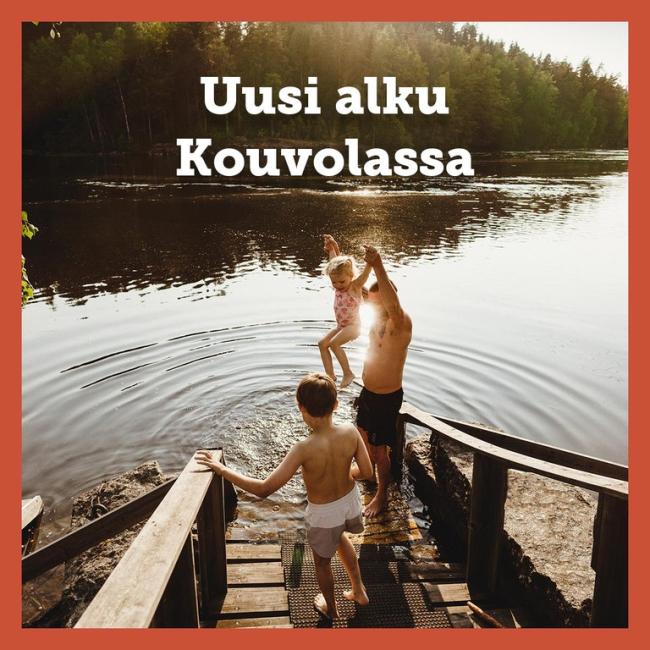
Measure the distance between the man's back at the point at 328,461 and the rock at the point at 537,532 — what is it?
1622 millimetres

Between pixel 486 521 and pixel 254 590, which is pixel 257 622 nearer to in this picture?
pixel 254 590

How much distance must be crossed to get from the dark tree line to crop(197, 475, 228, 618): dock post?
62402mm

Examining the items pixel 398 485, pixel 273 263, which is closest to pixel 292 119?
pixel 273 263

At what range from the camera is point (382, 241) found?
22562 mm

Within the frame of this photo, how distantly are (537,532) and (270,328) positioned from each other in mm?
8692

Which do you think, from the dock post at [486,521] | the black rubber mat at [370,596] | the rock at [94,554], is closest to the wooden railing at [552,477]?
the dock post at [486,521]

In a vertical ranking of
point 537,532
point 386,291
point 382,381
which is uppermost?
point 386,291

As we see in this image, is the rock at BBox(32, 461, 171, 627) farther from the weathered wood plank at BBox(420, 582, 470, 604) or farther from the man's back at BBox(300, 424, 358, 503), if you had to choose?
the weathered wood plank at BBox(420, 582, 470, 604)

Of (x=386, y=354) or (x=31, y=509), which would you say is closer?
(x=386, y=354)

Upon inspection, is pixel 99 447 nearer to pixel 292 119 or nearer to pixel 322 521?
pixel 322 521

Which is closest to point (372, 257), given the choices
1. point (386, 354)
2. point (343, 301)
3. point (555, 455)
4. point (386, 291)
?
point (386, 291)

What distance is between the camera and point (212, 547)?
405cm

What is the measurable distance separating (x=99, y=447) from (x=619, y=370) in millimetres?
9150

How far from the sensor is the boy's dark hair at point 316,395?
11.4 ft
